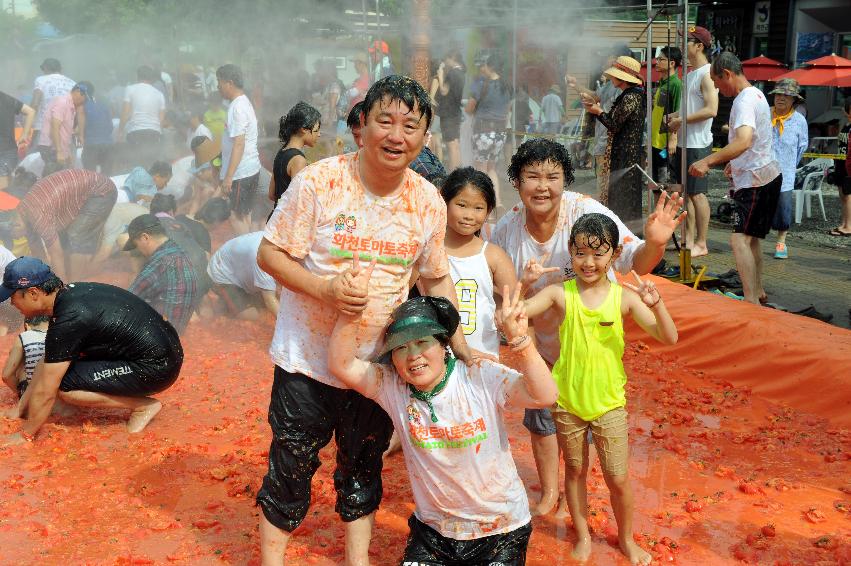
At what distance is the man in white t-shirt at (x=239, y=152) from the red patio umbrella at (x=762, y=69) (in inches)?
484

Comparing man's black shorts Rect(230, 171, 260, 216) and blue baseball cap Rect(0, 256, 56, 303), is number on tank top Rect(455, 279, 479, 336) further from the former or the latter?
man's black shorts Rect(230, 171, 260, 216)

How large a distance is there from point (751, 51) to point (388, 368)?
2189 centimetres

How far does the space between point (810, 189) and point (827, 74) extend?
10.7ft

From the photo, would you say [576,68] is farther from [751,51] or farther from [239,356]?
[751,51]

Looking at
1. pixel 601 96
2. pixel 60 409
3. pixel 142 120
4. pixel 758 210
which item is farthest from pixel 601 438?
pixel 142 120

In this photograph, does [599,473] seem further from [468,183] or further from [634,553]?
[468,183]

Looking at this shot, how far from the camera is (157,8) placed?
19.3 m

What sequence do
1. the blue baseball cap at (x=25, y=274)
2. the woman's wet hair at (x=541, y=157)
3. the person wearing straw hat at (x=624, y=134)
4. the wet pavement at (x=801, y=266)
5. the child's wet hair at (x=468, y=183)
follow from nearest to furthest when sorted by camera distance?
the woman's wet hair at (x=541, y=157) → the child's wet hair at (x=468, y=183) → the blue baseball cap at (x=25, y=274) → the wet pavement at (x=801, y=266) → the person wearing straw hat at (x=624, y=134)

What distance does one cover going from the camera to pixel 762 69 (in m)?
18.3

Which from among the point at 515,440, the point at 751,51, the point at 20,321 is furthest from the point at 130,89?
Result: the point at 751,51

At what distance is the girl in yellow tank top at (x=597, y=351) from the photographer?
3682 millimetres

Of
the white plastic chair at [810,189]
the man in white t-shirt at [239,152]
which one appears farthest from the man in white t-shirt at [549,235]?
the white plastic chair at [810,189]

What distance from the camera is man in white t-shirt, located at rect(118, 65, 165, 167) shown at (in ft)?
43.0

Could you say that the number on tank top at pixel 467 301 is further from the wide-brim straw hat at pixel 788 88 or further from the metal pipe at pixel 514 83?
the metal pipe at pixel 514 83
